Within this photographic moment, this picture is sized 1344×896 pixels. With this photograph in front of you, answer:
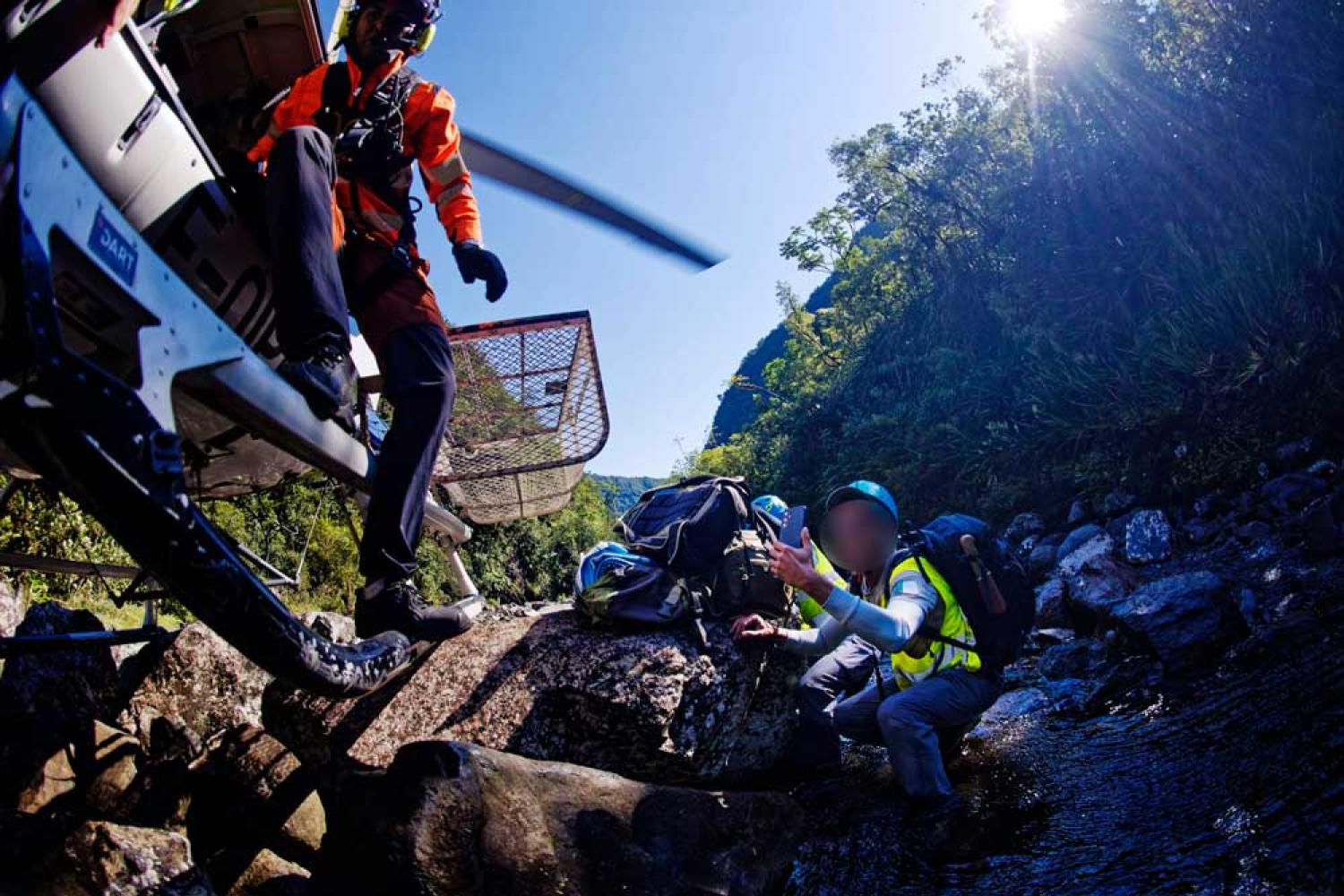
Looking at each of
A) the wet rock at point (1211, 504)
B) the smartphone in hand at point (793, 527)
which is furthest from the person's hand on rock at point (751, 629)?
the wet rock at point (1211, 504)

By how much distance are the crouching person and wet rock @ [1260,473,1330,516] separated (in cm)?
708

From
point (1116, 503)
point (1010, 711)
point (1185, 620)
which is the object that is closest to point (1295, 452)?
point (1116, 503)

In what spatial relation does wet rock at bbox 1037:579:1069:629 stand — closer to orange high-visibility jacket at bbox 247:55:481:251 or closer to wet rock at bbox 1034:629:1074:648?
wet rock at bbox 1034:629:1074:648

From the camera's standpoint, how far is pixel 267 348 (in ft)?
8.06

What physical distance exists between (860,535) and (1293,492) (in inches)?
309

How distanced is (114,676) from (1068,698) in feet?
18.3

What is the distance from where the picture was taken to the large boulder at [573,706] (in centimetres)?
328

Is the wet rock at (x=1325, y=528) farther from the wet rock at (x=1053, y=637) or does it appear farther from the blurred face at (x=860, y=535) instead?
the blurred face at (x=860, y=535)

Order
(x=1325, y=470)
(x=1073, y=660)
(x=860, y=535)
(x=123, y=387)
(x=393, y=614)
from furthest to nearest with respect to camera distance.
Answer: (x=1325, y=470), (x=1073, y=660), (x=860, y=535), (x=393, y=614), (x=123, y=387)

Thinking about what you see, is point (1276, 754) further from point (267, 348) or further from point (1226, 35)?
point (1226, 35)

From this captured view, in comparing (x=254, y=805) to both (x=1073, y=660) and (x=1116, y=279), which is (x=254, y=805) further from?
(x=1116, y=279)

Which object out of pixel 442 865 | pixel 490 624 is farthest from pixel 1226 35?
pixel 442 865

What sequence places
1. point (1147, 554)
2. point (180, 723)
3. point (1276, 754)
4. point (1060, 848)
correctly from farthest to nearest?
point (1147, 554)
point (180, 723)
point (1276, 754)
point (1060, 848)

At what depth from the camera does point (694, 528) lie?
3947 millimetres
